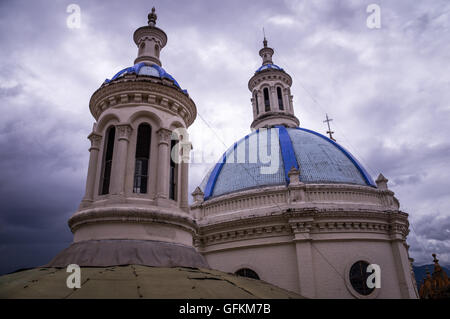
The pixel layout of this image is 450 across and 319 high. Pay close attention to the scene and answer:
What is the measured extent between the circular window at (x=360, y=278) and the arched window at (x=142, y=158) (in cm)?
1401

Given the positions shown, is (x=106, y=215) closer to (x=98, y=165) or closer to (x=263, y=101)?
(x=98, y=165)

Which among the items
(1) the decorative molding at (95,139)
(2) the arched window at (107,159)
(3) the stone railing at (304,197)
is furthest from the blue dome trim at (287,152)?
(1) the decorative molding at (95,139)

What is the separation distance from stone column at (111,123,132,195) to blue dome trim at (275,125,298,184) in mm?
13743

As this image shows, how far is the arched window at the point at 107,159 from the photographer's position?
870 cm

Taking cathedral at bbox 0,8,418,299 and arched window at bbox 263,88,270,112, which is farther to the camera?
arched window at bbox 263,88,270,112

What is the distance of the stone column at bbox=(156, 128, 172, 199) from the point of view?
8.43 m

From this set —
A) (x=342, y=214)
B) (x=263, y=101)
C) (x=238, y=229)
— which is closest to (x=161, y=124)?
(x=238, y=229)


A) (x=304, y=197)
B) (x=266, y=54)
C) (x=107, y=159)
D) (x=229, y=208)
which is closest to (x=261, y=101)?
(x=266, y=54)

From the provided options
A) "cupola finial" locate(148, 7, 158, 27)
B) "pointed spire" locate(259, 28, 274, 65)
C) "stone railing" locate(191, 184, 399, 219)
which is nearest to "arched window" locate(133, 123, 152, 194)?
"cupola finial" locate(148, 7, 158, 27)

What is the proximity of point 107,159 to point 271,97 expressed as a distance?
80.4ft

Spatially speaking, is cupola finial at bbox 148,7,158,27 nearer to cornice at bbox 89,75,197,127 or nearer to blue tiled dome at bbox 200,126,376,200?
cornice at bbox 89,75,197,127

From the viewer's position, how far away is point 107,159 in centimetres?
907

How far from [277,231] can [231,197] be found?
3.85 meters

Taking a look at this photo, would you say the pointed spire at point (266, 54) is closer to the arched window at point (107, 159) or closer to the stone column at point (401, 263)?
the stone column at point (401, 263)
